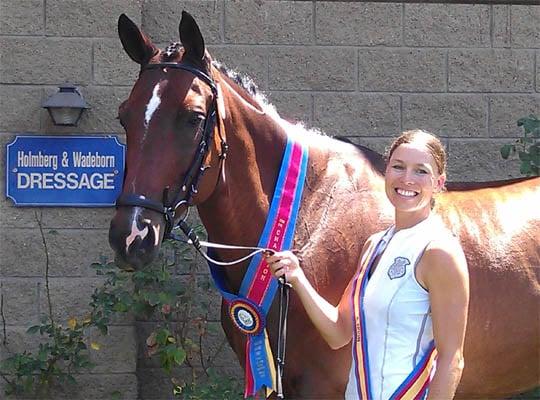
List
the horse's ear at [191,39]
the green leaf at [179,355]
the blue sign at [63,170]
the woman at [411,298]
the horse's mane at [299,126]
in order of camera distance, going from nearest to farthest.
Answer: the woman at [411,298] → the horse's ear at [191,39] → the horse's mane at [299,126] → the green leaf at [179,355] → the blue sign at [63,170]

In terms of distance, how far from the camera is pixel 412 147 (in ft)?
8.70

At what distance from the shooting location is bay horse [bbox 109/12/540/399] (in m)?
3.07

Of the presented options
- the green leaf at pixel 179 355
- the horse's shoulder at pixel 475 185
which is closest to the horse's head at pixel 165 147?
the horse's shoulder at pixel 475 185

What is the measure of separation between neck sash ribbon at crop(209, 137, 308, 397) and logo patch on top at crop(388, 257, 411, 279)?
0.83 m

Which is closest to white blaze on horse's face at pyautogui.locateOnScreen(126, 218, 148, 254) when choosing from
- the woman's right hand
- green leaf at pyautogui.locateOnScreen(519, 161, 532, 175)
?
the woman's right hand

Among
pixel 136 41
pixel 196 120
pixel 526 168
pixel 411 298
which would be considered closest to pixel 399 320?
pixel 411 298

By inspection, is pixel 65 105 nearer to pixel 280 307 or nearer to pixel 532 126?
pixel 280 307

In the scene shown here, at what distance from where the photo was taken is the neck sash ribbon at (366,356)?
8.34 ft

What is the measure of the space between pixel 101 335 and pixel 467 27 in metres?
3.05

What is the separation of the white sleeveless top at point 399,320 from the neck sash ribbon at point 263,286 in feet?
2.63

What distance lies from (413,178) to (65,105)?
9.79 feet

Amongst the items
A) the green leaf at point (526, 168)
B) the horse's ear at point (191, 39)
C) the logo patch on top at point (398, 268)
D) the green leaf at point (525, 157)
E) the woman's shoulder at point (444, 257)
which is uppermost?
the horse's ear at point (191, 39)

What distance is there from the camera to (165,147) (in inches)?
121

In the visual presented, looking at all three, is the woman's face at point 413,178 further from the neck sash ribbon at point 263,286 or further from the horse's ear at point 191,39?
the horse's ear at point 191,39
